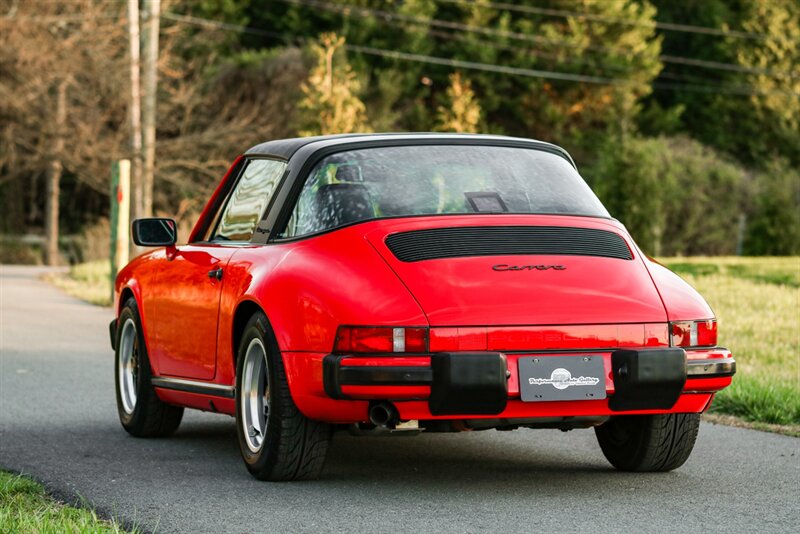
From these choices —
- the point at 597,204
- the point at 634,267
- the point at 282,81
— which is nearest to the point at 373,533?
the point at 634,267

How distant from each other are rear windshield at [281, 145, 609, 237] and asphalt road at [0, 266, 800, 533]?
1.22 metres

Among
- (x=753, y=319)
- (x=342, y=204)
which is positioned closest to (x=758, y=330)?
(x=753, y=319)

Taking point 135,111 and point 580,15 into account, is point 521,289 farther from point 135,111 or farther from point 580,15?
point 580,15

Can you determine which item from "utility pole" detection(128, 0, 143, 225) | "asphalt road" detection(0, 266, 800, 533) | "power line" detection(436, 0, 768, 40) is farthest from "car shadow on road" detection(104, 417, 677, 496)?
"power line" detection(436, 0, 768, 40)

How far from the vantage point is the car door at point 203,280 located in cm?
716

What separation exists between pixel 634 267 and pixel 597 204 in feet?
1.98

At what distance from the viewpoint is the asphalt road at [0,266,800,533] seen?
18.2 feet

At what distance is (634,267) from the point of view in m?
6.19

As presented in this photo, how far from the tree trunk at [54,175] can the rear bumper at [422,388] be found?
114 ft

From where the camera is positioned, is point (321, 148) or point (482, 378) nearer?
point (482, 378)

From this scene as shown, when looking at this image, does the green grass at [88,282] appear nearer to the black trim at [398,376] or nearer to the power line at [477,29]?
the black trim at [398,376]

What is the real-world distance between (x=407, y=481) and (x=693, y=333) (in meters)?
1.47

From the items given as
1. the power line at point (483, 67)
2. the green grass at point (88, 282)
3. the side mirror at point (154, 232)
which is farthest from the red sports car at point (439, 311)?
the power line at point (483, 67)

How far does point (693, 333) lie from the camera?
6.07 metres
